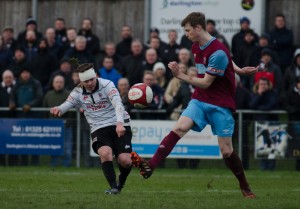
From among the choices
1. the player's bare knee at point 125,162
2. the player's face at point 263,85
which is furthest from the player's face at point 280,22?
the player's bare knee at point 125,162

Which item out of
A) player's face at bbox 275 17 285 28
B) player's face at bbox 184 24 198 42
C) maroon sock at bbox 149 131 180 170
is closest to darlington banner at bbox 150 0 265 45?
player's face at bbox 275 17 285 28

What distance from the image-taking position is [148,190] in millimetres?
13570

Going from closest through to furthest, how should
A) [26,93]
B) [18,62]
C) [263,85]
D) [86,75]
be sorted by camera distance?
[86,75], [263,85], [26,93], [18,62]

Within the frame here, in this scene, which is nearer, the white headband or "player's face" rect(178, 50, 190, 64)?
the white headband

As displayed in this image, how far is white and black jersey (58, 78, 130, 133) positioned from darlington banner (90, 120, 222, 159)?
17.3 feet

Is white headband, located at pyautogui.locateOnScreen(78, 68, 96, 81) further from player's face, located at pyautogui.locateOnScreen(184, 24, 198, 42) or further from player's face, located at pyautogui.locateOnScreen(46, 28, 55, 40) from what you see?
player's face, located at pyautogui.locateOnScreen(46, 28, 55, 40)

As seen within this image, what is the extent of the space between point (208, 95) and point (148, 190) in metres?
2.59

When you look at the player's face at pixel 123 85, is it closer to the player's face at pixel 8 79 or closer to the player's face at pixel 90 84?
the player's face at pixel 8 79

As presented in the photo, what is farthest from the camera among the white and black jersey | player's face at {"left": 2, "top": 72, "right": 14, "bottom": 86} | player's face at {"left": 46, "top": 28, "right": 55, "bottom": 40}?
player's face at {"left": 46, "top": 28, "right": 55, "bottom": 40}

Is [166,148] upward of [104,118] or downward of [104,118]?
downward

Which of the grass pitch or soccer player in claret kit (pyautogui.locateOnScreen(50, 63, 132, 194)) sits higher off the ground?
soccer player in claret kit (pyautogui.locateOnScreen(50, 63, 132, 194))

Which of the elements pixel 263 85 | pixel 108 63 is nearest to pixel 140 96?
pixel 263 85

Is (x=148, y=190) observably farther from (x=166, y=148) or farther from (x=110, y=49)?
(x=110, y=49)

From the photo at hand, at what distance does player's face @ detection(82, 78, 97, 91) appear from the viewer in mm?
12531
